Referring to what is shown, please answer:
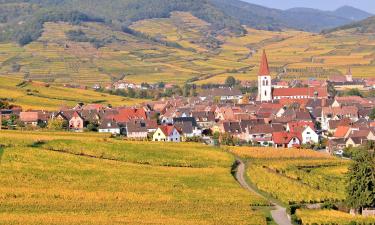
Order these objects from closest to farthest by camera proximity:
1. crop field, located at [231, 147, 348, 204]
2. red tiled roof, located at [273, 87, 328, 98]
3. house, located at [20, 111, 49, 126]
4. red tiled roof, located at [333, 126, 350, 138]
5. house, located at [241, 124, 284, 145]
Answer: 1. crop field, located at [231, 147, 348, 204]
2. red tiled roof, located at [333, 126, 350, 138]
3. house, located at [241, 124, 284, 145]
4. house, located at [20, 111, 49, 126]
5. red tiled roof, located at [273, 87, 328, 98]

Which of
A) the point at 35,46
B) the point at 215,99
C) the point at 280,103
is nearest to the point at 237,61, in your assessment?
the point at 35,46

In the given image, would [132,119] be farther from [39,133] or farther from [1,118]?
[39,133]

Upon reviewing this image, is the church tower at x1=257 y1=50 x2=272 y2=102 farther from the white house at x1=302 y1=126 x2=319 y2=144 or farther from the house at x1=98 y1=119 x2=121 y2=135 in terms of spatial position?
the white house at x1=302 y1=126 x2=319 y2=144

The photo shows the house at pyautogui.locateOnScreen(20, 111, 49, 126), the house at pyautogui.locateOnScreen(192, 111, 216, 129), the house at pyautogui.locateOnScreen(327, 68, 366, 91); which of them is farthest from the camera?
the house at pyautogui.locateOnScreen(327, 68, 366, 91)

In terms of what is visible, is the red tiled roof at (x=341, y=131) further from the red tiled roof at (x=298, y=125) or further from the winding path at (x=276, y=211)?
the winding path at (x=276, y=211)

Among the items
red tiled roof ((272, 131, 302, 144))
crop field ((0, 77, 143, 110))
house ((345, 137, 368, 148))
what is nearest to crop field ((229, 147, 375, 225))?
house ((345, 137, 368, 148))

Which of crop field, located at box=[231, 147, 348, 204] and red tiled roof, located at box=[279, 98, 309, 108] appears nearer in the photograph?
crop field, located at box=[231, 147, 348, 204]

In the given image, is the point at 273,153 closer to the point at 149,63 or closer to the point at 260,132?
the point at 260,132
